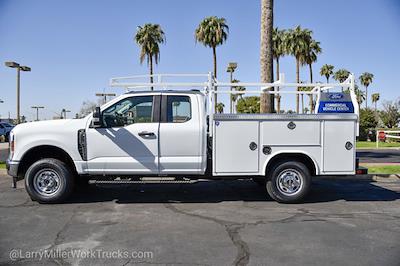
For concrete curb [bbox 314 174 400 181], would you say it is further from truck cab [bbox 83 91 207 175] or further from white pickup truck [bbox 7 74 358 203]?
truck cab [bbox 83 91 207 175]

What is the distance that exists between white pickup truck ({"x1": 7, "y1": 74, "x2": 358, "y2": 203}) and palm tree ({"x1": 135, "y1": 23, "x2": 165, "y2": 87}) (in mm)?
26192

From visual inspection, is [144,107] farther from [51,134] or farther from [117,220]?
[117,220]

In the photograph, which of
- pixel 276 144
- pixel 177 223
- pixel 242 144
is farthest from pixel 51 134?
pixel 276 144

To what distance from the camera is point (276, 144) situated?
6.82m

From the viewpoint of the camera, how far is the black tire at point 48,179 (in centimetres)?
671

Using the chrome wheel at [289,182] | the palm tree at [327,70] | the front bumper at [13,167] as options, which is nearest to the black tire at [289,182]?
the chrome wheel at [289,182]

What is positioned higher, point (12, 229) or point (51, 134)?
point (51, 134)

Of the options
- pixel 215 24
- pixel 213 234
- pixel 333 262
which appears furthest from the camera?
pixel 215 24

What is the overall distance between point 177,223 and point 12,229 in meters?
2.46

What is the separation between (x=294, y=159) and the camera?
7031mm

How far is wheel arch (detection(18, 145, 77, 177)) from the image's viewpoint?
22.3ft

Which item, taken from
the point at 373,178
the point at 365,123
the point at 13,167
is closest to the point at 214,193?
the point at 13,167

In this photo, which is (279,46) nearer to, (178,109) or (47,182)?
(178,109)

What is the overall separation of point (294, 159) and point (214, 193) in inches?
78.8
